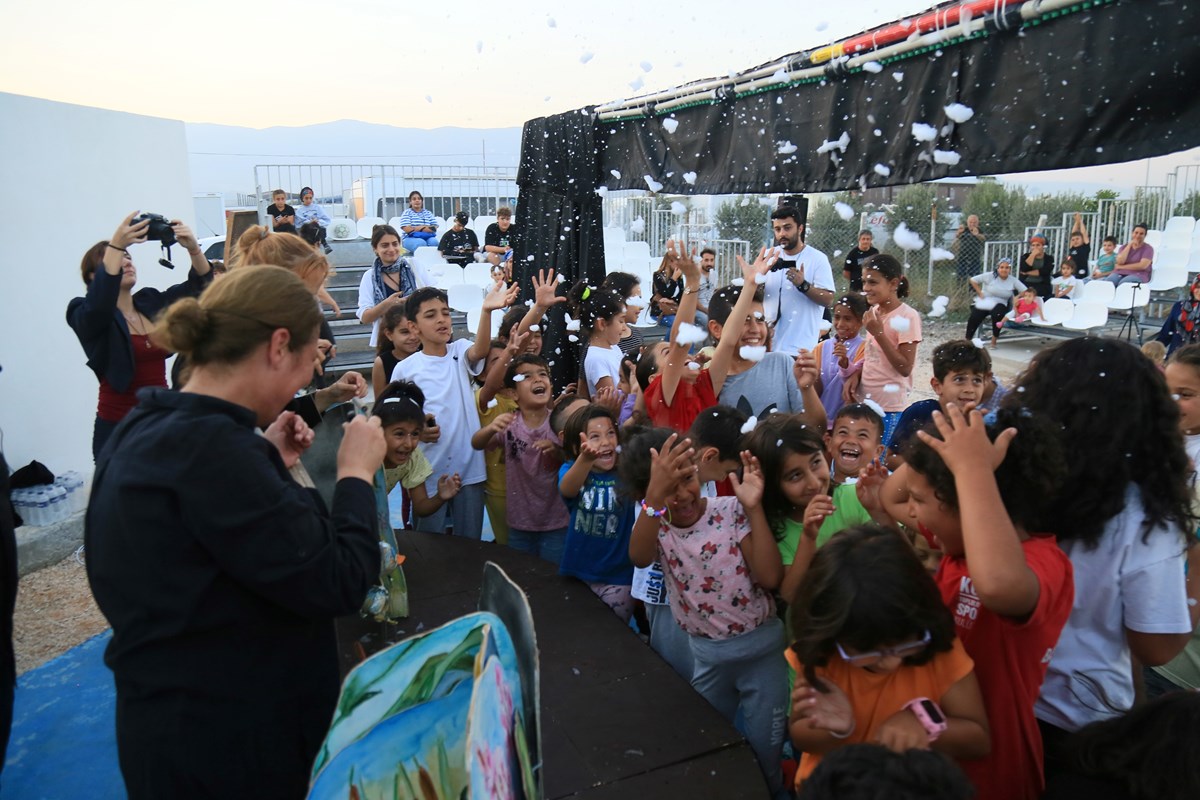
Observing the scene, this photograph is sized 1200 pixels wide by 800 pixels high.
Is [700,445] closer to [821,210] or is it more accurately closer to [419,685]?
[419,685]

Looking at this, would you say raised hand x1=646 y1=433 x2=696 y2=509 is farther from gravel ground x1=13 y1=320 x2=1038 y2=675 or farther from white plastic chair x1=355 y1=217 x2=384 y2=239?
white plastic chair x1=355 y1=217 x2=384 y2=239

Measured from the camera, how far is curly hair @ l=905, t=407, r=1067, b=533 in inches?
59.0

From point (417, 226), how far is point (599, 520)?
9116 millimetres

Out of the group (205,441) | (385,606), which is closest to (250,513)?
(205,441)

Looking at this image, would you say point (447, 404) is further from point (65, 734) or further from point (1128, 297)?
point (1128, 297)

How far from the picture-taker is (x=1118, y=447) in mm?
1540

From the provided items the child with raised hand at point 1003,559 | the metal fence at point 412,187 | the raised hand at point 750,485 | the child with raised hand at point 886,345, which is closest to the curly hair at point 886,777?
the child with raised hand at point 1003,559

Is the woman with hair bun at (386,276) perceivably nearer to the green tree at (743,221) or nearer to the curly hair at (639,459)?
the curly hair at (639,459)

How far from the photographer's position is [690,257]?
343 centimetres

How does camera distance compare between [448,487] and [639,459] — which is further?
[448,487]

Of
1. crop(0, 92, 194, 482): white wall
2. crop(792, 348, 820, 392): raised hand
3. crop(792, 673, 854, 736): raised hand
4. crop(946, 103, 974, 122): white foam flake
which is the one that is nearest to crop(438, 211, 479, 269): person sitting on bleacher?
crop(0, 92, 194, 482): white wall

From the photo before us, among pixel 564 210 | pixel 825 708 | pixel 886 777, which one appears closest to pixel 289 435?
pixel 825 708

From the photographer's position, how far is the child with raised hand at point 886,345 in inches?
144

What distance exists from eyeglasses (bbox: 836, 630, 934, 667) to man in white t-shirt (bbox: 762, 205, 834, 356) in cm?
318
